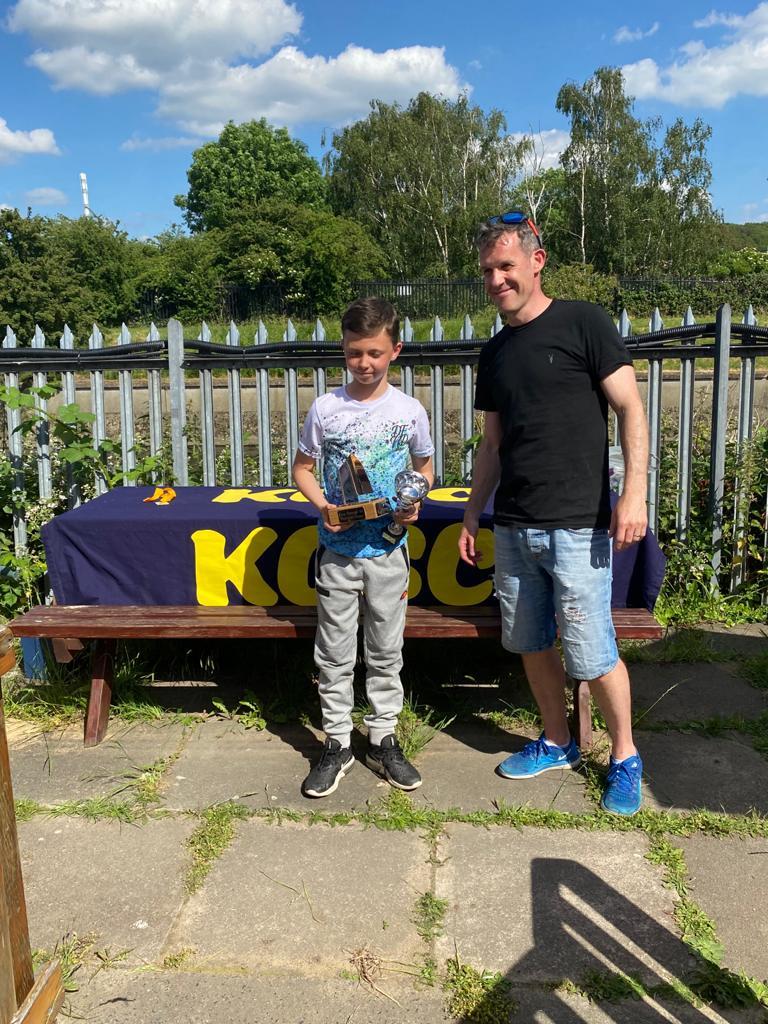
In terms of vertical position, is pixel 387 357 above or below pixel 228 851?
above

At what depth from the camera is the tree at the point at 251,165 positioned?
62.0 meters

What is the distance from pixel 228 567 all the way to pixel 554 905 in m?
2.02

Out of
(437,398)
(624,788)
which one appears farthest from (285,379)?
(624,788)

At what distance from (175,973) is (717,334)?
440 centimetres

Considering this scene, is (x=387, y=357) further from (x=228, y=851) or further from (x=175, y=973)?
(x=175, y=973)

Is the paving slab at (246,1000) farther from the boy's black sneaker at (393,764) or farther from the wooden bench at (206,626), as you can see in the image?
the wooden bench at (206,626)

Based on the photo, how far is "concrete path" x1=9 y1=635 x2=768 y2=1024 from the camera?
2.16 m

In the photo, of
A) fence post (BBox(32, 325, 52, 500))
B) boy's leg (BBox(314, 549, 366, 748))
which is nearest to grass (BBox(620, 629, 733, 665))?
boy's leg (BBox(314, 549, 366, 748))

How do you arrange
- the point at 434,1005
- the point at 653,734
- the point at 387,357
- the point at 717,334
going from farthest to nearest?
the point at 717,334, the point at 653,734, the point at 387,357, the point at 434,1005

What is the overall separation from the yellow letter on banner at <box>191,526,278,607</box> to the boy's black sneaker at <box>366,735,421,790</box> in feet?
2.95

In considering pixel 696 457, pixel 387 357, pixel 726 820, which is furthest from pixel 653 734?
pixel 696 457

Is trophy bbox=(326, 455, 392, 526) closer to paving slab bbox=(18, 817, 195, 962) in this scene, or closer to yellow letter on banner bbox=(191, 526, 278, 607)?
yellow letter on banner bbox=(191, 526, 278, 607)

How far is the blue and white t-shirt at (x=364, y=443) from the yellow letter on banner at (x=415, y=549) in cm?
61

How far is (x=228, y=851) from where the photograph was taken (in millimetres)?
2828
